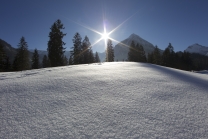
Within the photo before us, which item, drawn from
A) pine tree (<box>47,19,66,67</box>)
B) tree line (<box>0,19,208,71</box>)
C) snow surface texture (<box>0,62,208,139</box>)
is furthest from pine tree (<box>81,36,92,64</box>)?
snow surface texture (<box>0,62,208,139</box>)

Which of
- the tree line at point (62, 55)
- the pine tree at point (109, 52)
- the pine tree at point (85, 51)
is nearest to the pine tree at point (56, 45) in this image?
the tree line at point (62, 55)

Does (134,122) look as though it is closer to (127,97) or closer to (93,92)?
(127,97)

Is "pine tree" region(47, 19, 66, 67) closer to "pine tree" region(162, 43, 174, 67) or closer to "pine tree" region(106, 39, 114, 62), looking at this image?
"pine tree" region(106, 39, 114, 62)

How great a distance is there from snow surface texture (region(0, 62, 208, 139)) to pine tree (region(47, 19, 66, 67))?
2010cm

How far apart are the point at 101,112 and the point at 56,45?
2239 centimetres

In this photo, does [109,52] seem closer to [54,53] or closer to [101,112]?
[54,53]

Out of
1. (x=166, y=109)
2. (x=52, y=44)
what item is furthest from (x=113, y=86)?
(x=52, y=44)

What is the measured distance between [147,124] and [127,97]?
27.6 inches

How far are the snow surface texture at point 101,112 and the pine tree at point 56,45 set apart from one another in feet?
65.9

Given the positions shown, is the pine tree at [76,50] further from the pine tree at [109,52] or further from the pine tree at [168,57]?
the pine tree at [168,57]

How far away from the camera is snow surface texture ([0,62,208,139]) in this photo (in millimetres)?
1354

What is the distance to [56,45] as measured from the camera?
21547 millimetres

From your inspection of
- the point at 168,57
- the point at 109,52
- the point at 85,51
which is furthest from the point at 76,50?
the point at 168,57

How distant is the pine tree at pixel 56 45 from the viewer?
21359mm
